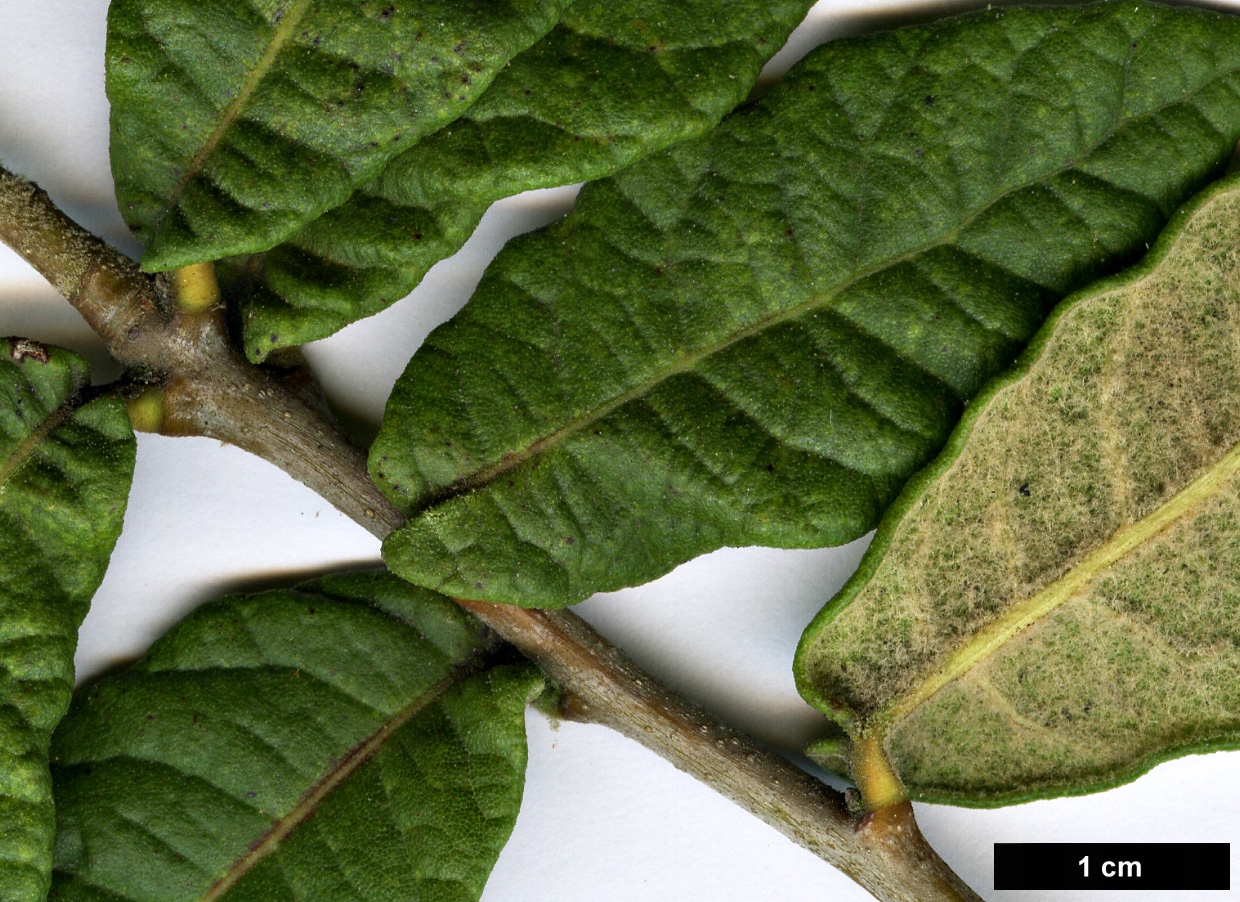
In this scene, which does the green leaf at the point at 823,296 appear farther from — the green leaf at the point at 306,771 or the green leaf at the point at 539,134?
the green leaf at the point at 306,771

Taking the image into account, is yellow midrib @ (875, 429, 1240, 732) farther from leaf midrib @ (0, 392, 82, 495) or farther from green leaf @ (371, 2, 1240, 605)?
leaf midrib @ (0, 392, 82, 495)

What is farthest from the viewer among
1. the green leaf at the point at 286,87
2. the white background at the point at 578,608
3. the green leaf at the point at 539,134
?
the white background at the point at 578,608

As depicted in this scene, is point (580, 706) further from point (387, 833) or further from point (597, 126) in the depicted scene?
point (597, 126)

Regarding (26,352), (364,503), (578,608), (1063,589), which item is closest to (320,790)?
(364,503)

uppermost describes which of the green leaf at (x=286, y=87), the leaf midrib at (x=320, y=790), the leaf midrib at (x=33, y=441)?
the green leaf at (x=286, y=87)

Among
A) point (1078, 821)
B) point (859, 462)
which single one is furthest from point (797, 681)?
point (1078, 821)

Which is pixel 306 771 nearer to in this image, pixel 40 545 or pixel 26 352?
pixel 40 545

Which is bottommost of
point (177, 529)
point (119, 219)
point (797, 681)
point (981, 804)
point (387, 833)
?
point (387, 833)

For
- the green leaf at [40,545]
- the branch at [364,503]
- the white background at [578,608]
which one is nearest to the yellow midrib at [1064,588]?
the branch at [364,503]
